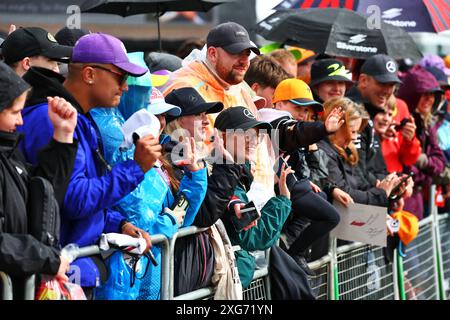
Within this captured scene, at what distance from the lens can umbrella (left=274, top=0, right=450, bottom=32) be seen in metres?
11.3

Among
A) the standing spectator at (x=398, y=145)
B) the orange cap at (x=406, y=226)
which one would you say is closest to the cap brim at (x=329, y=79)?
the standing spectator at (x=398, y=145)

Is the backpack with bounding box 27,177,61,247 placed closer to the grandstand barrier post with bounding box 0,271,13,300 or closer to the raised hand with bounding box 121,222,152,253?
the grandstand barrier post with bounding box 0,271,13,300

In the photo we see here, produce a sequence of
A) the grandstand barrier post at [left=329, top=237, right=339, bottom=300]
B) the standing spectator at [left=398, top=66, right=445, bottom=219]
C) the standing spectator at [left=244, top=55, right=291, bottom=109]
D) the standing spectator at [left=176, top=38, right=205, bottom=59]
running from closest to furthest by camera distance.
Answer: the grandstand barrier post at [left=329, top=237, right=339, bottom=300], the standing spectator at [left=244, top=55, right=291, bottom=109], the standing spectator at [left=176, top=38, right=205, bottom=59], the standing spectator at [left=398, top=66, right=445, bottom=219]

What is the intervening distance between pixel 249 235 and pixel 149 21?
17295mm

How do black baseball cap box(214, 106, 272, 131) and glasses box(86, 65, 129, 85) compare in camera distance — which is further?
black baseball cap box(214, 106, 272, 131)

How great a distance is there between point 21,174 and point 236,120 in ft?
6.65

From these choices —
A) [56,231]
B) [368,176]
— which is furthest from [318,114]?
[56,231]

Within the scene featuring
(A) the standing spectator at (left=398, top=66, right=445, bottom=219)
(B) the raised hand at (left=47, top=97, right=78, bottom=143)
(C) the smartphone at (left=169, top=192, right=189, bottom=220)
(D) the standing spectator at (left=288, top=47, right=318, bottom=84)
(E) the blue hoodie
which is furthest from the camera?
(A) the standing spectator at (left=398, top=66, right=445, bottom=219)

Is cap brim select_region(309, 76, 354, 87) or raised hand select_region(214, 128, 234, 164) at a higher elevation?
raised hand select_region(214, 128, 234, 164)

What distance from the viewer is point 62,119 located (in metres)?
4.88

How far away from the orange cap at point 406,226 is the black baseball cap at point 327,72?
4.26 ft

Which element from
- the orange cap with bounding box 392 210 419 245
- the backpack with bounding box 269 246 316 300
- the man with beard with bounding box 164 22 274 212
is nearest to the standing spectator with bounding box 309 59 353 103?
the orange cap with bounding box 392 210 419 245

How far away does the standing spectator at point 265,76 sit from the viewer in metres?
8.32
